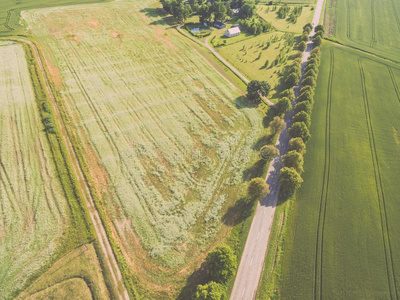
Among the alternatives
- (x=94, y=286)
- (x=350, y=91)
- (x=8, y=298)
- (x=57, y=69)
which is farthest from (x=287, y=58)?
(x=8, y=298)

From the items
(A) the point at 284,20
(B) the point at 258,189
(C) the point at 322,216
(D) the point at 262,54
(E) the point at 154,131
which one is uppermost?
(A) the point at 284,20

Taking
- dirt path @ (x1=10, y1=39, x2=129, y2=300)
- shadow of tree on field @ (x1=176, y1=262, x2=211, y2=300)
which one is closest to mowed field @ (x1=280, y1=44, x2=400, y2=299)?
shadow of tree on field @ (x1=176, y1=262, x2=211, y2=300)

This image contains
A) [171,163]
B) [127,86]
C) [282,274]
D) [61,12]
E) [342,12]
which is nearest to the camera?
[282,274]

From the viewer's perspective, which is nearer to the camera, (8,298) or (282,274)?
(8,298)

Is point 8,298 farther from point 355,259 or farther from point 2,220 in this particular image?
point 355,259

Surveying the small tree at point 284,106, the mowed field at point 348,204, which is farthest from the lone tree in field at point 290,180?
the small tree at point 284,106

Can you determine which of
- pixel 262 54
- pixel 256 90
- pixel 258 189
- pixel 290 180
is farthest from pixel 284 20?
pixel 258 189

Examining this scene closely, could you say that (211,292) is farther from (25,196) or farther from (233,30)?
(233,30)
